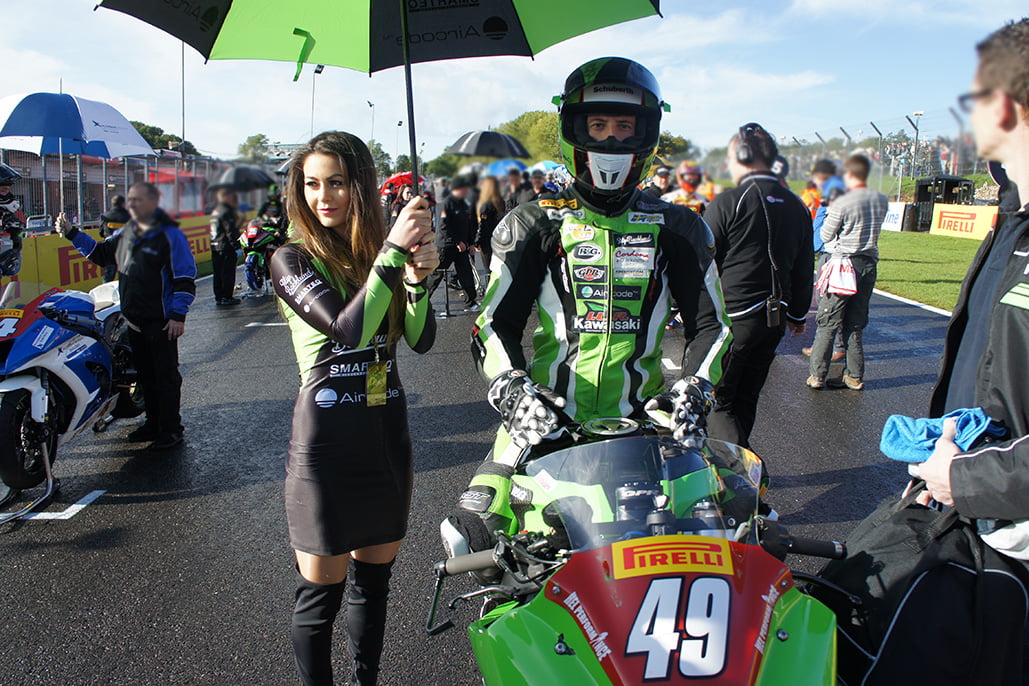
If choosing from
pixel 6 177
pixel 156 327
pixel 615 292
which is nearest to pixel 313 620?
pixel 615 292

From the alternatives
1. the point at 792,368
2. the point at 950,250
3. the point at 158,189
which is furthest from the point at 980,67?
the point at 950,250

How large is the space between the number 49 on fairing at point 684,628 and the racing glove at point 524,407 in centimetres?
74

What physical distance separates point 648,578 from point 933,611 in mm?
730

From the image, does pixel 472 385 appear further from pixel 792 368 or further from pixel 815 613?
pixel 815 613

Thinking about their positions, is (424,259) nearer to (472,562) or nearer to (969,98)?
(472,562)

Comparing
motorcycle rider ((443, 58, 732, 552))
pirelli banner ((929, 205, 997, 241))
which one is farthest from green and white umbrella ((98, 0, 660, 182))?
pirelli banner ((929, 205, 997, 241))

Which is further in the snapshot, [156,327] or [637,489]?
[156,327]

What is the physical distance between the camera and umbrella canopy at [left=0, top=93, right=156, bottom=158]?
1493 millimetres

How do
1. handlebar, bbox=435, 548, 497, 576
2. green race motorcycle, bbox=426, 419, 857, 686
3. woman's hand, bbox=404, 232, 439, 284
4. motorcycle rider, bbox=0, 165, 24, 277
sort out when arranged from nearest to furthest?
green race motorcycle, bbox=426, 419, 857, 686
handlebar, bbox=435, 548, 497, 576
woman's hand, bbox=404, 232, 439, 284
motorcycle rider, bbox=0, 165, 24, 277

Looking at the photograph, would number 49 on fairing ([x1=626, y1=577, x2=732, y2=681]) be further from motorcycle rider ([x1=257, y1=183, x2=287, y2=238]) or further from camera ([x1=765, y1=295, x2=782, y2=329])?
camera ([x1=765, y1=295, x2=782, y2=329])

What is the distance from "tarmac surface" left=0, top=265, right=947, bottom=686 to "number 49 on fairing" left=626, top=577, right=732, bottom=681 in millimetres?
1517

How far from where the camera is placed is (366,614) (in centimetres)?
232

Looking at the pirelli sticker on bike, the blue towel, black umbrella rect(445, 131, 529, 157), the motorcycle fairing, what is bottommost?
the motorcycle fairing

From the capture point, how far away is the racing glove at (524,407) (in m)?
2.16
